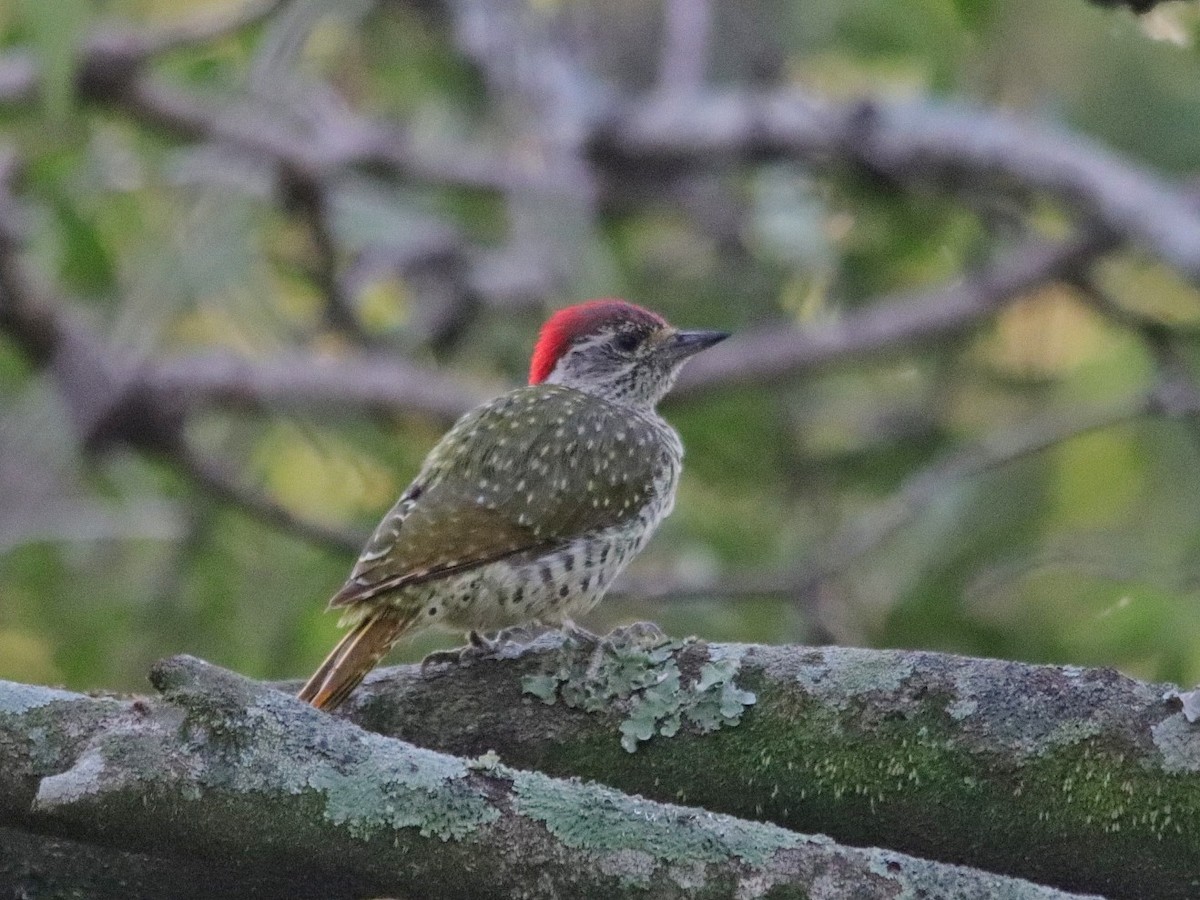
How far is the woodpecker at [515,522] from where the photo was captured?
458 centimetres

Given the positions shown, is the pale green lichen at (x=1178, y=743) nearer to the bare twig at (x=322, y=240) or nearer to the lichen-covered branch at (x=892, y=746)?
the lichen-covered branch at (x=892, y=746)

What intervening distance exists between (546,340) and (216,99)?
319 cm

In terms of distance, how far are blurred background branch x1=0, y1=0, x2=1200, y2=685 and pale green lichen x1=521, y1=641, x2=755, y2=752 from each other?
268cm

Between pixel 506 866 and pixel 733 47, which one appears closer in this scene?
pixel 506 866

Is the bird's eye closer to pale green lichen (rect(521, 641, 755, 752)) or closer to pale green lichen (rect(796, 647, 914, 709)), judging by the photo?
pale green lichen (rect(521, 641, 755, 752))

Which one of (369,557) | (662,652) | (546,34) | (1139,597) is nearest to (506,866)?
(662,652)

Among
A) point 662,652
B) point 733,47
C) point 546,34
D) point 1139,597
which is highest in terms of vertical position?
point 733,47

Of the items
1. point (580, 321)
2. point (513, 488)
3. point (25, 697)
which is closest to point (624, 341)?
point (580, 321)

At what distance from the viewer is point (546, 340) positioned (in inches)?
246

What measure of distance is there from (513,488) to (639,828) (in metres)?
1.95

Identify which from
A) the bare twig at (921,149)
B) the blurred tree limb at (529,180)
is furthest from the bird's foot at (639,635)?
the bare twig at (921,149)

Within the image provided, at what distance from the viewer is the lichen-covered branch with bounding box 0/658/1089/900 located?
3.07 meters

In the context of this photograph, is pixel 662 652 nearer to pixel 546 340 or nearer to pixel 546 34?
pixel 546 340

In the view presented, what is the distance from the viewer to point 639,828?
3.11m
